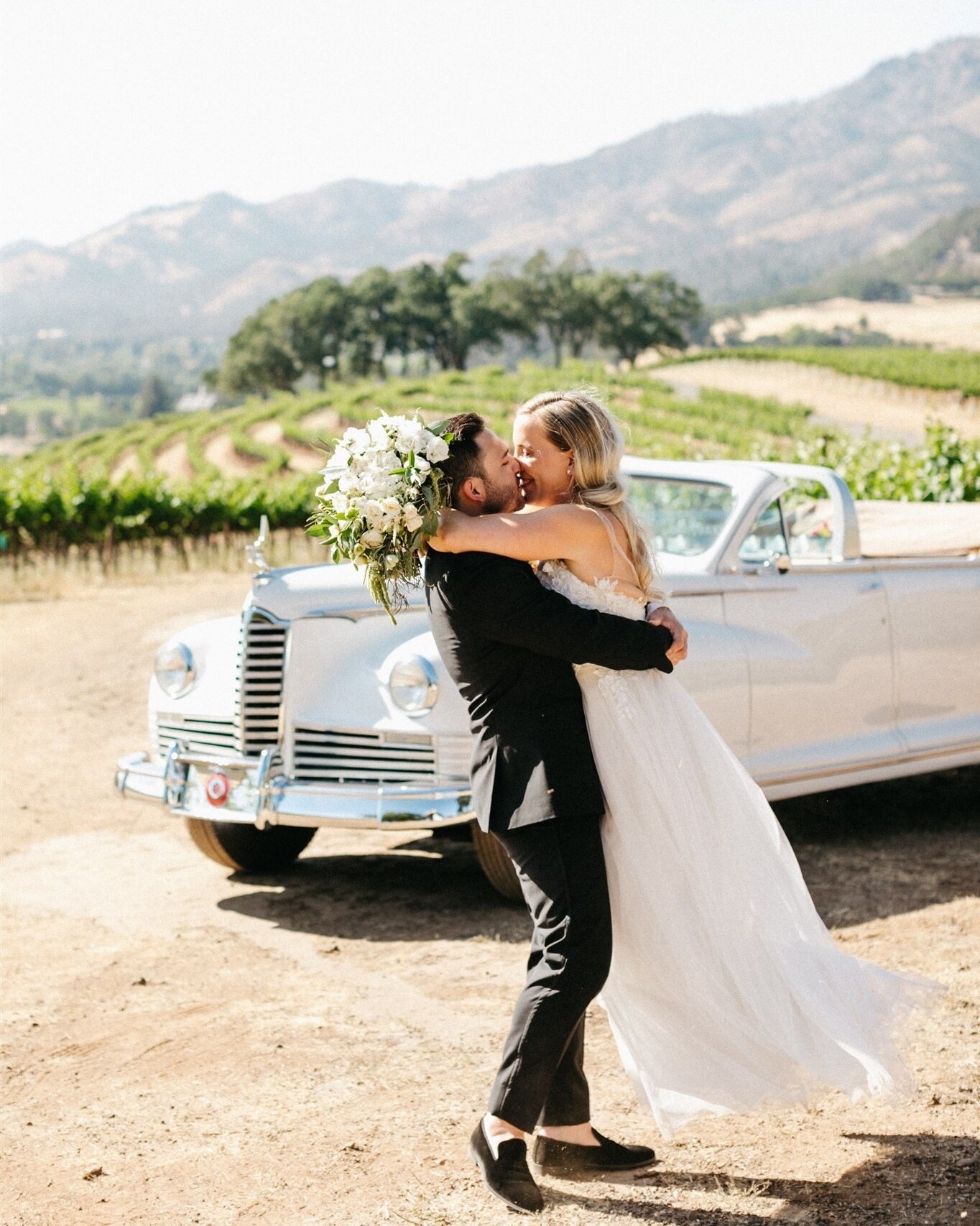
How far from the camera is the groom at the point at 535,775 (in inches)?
123

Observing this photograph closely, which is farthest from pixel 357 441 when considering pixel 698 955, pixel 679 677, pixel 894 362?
pixel 894 362

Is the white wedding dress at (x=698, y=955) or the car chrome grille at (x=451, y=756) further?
the car chrome grille at (x=451, y=756)

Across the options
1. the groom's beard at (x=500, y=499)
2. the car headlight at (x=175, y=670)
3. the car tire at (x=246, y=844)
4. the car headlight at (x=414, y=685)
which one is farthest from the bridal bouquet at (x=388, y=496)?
the car tire at (x=246, y=844)

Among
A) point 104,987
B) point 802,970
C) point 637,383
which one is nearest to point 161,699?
point 104,987

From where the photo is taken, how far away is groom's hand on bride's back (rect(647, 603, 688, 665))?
→ 328 centimetres

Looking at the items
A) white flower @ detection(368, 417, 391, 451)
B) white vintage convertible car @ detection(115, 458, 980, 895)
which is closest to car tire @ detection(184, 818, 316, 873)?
white vintage convertible car @ detection(115, 458, 980, 895)

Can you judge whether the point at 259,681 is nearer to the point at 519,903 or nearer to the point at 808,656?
the point at 519,903

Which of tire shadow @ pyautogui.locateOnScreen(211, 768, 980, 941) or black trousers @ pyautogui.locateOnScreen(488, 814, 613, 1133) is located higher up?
black trousers @ pyautogui.locateOnScreen(488, 814, 613, 1133)

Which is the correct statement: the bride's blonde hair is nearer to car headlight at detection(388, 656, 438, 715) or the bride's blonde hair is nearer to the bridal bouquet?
the bridal bouquet

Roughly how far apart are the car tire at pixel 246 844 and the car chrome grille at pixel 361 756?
898 millimetres

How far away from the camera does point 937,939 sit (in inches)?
200

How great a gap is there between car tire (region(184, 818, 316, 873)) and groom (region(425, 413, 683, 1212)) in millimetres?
3338

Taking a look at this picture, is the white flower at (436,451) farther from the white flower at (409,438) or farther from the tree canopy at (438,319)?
the tree canopy at (438,319)

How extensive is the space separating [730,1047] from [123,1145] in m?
1.76
